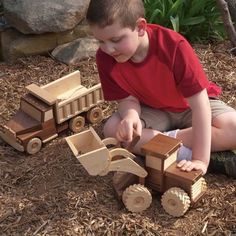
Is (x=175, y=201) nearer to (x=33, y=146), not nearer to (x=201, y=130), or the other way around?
(x=201, y=130)

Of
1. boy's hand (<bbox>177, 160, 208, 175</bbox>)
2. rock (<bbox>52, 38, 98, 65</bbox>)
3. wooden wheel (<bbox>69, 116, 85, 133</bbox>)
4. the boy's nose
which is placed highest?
the boy's nose

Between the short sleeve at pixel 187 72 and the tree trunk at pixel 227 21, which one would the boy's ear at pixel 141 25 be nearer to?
the short sleeve at pixel 187 72

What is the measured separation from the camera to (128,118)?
2150mm

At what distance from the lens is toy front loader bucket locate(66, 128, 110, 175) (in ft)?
6.22

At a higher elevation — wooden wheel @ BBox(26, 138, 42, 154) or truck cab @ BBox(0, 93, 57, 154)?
truck cab @ BBox(0, 93, 57, 154)

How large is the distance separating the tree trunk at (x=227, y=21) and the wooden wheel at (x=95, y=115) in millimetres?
971

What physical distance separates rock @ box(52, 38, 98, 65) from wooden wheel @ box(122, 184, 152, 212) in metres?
1.40

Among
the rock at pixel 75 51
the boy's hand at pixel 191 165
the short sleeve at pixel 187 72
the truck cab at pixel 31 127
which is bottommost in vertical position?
the rock at pixel 75 51

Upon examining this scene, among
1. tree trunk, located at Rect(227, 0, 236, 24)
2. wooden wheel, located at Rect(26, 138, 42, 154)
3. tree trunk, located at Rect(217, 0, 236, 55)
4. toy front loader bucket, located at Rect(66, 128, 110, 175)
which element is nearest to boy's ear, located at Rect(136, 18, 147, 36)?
toy front loader bucket, located at Rect(66, 128, 110, 175)

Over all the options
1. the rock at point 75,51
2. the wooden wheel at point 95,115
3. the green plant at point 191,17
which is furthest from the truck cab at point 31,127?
the green plant at point 191,17

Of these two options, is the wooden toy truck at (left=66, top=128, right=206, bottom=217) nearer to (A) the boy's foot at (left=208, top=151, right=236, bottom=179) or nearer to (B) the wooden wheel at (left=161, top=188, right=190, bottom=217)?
(B) the wooden wheel at (left=161, top=188, right=190, bottom=217)

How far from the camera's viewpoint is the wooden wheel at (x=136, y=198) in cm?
199

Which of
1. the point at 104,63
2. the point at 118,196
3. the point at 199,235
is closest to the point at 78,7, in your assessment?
the point at 104,63

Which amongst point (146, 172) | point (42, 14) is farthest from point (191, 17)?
point (146, 172)
